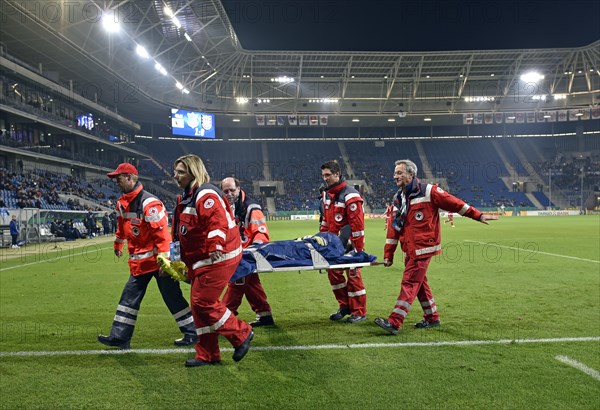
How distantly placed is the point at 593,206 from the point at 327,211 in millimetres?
64983

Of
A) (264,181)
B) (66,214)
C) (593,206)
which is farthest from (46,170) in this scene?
(593,206)

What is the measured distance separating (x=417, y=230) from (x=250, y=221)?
235cm

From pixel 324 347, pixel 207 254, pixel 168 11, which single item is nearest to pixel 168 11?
pixel 168 11

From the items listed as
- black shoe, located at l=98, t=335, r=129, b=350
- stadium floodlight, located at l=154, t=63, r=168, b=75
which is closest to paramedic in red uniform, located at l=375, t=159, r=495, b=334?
black shoe, located at l=98, t=335, r=129, b=350

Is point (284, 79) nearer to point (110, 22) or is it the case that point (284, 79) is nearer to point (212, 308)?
point (110, 22)

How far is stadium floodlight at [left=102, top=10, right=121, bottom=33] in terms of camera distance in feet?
99.8

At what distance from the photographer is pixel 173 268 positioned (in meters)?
4.93

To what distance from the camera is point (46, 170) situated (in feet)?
128

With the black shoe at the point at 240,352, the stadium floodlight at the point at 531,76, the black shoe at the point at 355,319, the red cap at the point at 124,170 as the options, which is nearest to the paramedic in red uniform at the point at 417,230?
the black shoe at the point at 355,319


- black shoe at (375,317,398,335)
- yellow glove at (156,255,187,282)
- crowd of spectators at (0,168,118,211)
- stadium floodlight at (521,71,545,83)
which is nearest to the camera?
yellow glove at (156,255,187,282)

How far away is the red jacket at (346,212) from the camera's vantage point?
654cm

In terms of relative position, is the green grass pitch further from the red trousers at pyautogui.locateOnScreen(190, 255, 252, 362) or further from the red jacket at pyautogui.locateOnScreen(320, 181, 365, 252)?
the red jacket at pyautogui.locateOnScreen(320, 181, 365, 252)

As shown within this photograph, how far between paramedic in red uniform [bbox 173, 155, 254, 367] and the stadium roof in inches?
1125

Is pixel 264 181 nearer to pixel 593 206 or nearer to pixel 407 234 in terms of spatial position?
pixel 593 206
